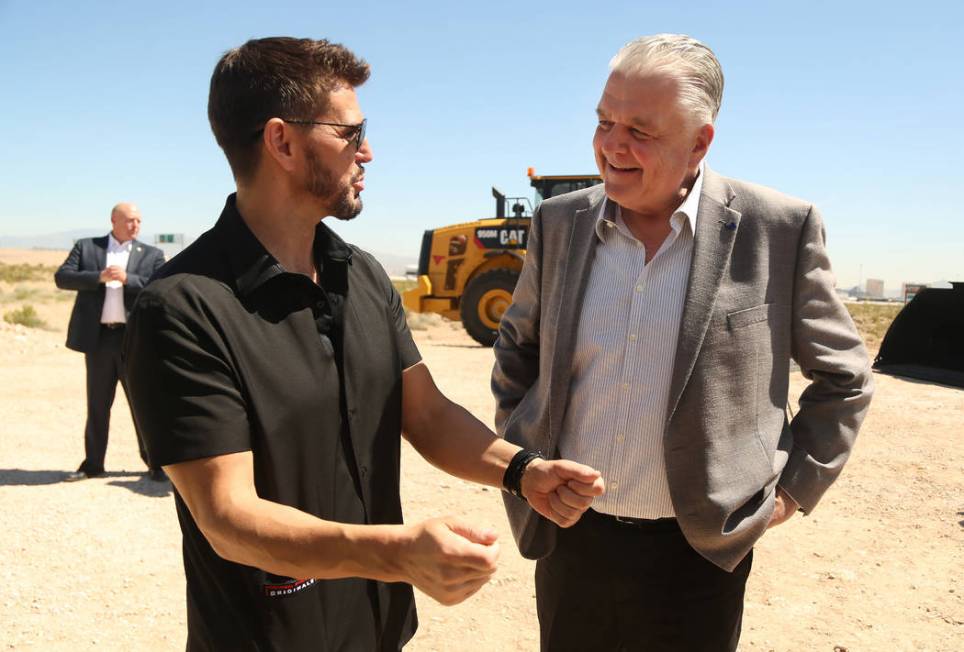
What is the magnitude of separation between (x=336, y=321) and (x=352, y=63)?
565mm

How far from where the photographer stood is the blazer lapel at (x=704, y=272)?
2166mm

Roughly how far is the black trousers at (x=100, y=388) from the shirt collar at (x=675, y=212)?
4.91 m

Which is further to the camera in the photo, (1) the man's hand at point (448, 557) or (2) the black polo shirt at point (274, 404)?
(2) the black polo shirt at point (274, 404)

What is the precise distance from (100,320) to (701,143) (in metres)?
5.27

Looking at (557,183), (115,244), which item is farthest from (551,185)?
(115,244)

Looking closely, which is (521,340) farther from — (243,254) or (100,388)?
(100,388)

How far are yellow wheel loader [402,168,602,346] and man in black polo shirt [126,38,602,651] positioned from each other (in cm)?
1240

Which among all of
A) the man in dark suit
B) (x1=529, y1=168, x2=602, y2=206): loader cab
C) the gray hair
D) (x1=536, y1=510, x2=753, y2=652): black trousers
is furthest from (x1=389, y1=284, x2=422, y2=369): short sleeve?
(x1=529, y1=168, x2=602, y2=206): loader cab

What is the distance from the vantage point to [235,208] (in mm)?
1772

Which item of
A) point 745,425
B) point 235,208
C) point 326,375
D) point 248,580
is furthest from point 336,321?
point 745,425

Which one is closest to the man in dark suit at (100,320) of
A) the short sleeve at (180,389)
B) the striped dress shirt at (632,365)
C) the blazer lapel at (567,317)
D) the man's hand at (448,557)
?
the blazer lapel at (567,317)

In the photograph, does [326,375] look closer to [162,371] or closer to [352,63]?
[162,371]

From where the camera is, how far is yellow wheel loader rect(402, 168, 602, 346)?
Result: 14.4m

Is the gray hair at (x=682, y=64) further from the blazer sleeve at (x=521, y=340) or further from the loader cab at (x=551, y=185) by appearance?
the loader cab at (x=551, y=185)
